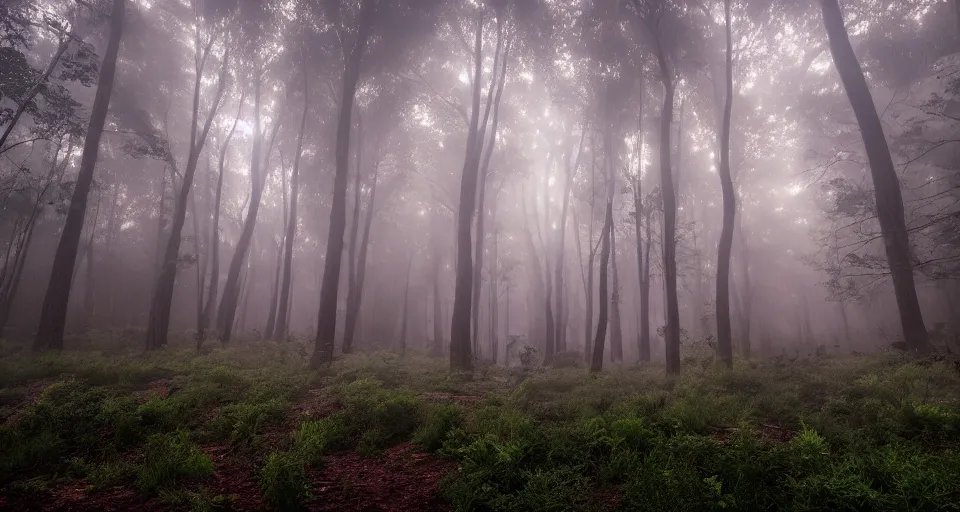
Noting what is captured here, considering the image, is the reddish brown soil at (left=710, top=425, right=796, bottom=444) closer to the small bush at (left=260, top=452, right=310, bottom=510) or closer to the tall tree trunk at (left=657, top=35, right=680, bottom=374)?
the small bush at (left=260, top=452, right=310, bottom=510)

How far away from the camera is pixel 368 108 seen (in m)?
24.4

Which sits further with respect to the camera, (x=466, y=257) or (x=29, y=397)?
(x=466, y=257)

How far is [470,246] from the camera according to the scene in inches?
637

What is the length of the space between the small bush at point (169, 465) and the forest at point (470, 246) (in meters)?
0.04

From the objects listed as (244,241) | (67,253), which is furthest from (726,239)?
(67,253)

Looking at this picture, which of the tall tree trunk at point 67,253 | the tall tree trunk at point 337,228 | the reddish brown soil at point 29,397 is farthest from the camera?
the tall tree trunk at point 67,253

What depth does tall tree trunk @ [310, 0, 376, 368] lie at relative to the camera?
48.5ft

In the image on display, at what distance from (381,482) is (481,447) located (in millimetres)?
1479

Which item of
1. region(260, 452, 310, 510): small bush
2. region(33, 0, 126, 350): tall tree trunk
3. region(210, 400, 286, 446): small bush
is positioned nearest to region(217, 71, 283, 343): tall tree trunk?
region(33, 0, 126, 350): tall tree trunk

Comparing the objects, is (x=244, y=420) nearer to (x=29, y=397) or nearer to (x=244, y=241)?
(x=29, y=397)

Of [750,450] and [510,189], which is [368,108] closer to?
[510,189]

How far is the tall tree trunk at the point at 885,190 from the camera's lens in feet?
38.8

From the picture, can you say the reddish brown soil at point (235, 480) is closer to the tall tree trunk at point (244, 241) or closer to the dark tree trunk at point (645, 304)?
the tall tree trunk at point (244, 241)

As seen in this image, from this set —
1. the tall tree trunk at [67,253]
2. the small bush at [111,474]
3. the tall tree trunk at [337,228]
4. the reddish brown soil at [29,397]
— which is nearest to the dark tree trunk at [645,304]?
the tall tree trunk at [337,228]
